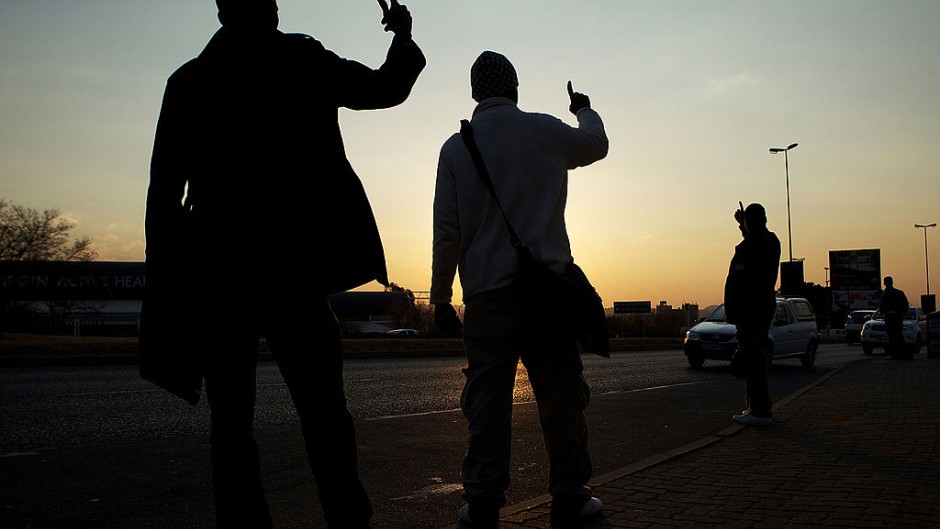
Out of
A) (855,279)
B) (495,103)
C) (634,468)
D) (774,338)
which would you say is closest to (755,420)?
(634,468)

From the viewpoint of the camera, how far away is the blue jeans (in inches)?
144

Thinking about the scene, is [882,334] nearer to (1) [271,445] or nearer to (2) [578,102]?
(1) [271,445]

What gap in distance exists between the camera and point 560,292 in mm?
3555

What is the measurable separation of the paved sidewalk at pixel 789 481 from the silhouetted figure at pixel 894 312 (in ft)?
51.7

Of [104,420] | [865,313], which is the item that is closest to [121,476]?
[104,420]

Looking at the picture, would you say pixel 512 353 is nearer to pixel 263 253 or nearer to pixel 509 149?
pixel 509 149

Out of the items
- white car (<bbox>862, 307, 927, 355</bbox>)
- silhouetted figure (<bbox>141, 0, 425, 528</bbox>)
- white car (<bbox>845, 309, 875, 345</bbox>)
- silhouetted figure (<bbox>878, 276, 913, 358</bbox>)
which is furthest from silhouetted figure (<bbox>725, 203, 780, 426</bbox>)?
white car (<bbox>845, 309, 875, 345</bbox>)

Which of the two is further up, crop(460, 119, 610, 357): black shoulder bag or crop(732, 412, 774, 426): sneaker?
crop(460, 119, 610, 357): black shoulder bag

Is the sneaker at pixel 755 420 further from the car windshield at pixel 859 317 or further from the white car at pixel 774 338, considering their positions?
the car windshield at pixel 859 317

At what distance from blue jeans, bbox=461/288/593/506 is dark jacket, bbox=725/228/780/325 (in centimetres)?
420

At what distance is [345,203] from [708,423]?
6608 mm

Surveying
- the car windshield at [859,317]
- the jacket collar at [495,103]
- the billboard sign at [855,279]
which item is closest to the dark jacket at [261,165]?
the jacket collar at [495,103]

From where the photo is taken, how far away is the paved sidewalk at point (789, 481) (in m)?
3.95

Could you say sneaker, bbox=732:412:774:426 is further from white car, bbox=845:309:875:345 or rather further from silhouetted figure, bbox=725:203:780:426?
white car, bbox=845:309:875:345
